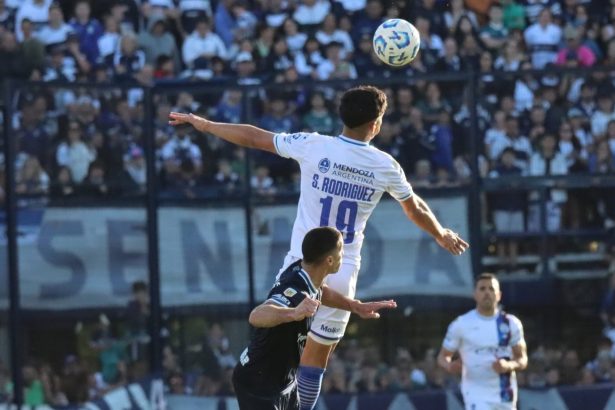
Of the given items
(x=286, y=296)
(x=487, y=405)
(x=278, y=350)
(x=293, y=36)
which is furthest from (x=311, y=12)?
(x=286, y=296)

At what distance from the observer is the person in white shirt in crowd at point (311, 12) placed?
18.5 meters

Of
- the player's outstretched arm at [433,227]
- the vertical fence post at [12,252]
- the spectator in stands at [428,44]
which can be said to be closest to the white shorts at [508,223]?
the spectator in stands at [428,44]

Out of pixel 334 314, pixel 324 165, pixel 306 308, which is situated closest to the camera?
pixel 306 308

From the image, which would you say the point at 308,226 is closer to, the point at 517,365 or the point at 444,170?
the point at 517,365

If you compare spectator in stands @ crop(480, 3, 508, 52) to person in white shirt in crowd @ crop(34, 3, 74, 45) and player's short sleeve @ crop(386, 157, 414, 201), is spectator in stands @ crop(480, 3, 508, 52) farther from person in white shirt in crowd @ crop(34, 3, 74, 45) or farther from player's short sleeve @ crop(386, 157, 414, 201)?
player's short sleeve @ crop(386, 157, 414, 201)

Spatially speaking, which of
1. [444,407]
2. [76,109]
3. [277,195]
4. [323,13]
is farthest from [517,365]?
[323,13]

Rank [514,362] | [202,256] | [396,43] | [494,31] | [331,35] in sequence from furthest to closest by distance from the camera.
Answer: [494,31] → [331,35] → [202,256] → [514,362] → [396,43]

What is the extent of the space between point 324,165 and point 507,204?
686cm

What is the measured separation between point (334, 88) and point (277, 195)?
1398 millimetres

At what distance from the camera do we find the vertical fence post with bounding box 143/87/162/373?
15.9 m

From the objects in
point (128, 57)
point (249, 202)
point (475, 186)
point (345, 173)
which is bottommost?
point (249, 202)

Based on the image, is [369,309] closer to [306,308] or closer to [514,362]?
[306,308]

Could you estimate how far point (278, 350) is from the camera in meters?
8.46

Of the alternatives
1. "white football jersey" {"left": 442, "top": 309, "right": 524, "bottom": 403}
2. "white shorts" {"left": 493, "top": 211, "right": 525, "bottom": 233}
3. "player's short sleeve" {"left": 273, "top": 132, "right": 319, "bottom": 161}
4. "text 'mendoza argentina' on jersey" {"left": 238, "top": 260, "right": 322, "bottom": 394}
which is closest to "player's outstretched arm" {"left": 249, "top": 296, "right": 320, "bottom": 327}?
"text 'mendoza argentina' on jersey" {"left": 238, "top": 260, "right": 322, "bottom": 394}
